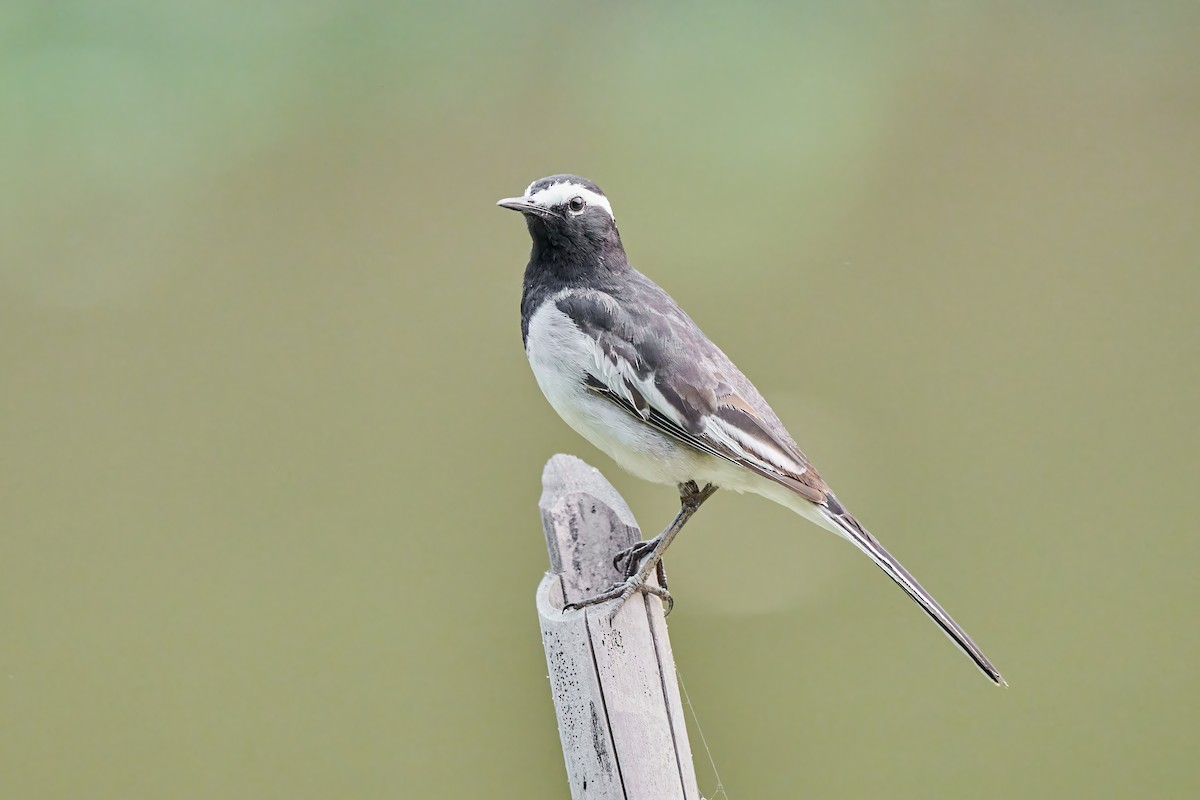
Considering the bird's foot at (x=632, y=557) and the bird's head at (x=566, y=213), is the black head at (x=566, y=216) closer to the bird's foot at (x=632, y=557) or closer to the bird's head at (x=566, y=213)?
the bird's head at (x=566, y=213)

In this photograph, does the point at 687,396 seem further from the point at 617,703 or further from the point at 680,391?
the point at 617,703

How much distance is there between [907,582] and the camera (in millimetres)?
1810

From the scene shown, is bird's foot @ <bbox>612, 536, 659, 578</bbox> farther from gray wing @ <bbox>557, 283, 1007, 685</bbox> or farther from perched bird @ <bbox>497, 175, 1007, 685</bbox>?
gray wing @ <bbox>557, 283, 1007, 685</bbox>

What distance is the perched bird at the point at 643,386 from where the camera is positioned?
1936mm

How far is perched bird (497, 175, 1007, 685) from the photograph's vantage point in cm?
194

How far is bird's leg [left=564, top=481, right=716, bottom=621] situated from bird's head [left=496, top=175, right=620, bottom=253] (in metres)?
0.54

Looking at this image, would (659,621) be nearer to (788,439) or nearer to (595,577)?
(595,577)

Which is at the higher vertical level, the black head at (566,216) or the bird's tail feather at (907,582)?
the black head at (566,216)

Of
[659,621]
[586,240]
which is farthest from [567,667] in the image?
[586,240]

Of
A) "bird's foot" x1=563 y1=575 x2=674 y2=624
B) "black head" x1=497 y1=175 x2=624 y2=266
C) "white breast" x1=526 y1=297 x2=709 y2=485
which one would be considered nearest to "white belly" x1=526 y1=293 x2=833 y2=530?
"white breast" x1=526 y1=297 x2=709 y2=485

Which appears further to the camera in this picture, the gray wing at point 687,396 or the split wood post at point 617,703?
the gray wing at point 687,396

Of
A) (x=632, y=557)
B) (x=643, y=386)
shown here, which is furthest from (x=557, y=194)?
(x=632, y=557)

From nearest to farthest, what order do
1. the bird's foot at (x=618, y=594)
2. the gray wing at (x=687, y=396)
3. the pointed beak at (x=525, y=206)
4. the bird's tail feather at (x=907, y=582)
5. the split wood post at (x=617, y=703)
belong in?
the split wood post at (x=617, y=703), the bird's foot at (x=618, y=594), the bird's tail feather at (x=907, y=582), the gray wing at (x=687, y=396), the pointed beak at (x=525, y=206)

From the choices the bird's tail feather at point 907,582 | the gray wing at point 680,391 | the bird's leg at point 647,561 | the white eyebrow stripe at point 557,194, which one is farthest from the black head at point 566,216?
the bird's tail feather at point 907,582
